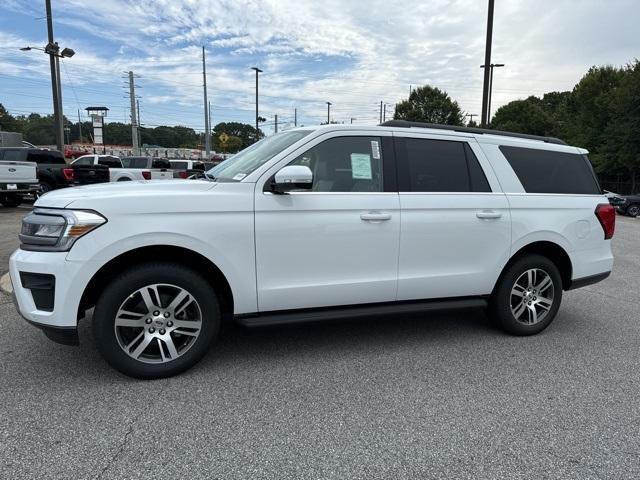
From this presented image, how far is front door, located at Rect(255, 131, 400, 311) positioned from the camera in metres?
3.54

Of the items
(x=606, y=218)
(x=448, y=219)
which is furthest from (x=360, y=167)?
(x=606, y=218)

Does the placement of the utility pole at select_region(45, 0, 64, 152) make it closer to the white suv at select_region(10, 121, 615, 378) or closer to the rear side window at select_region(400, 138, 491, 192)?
the white suv at select_region(10, 121, 615, 378)

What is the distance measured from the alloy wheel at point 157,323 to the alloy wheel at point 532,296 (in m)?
2.94

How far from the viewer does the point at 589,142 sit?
122 feet

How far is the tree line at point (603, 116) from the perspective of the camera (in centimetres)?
3198

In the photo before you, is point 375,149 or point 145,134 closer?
point 375,149

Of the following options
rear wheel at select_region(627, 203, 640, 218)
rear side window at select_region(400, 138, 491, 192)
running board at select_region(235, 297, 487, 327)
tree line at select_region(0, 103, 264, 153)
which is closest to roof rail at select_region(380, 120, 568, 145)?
rear side window at select_region(400, 138, 491, 192)

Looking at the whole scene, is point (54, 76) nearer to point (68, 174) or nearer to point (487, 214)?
point (68, 174)

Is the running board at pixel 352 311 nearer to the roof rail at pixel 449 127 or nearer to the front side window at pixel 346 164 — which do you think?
the front side window at pixel 346 164

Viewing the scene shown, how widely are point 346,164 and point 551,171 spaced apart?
7.29 ft

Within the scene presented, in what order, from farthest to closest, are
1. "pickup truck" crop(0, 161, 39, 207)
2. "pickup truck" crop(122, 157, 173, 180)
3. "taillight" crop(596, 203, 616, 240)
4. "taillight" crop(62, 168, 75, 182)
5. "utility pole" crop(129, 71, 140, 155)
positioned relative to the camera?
"utility pole" crop(129, 71, 140, 155)
"pickup truck" crop(122, 157, 173, 180)
"taillight" crop(62, 168, 75, 182)
"pickup truck" crop(0, 161, 39, 207)
"taillight" crop(596, 203, 616, 240)

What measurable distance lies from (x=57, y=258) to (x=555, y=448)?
10.7ft

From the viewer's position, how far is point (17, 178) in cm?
1438

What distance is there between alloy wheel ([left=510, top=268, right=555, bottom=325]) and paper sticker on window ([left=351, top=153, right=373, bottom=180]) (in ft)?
6.00
